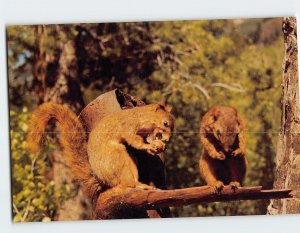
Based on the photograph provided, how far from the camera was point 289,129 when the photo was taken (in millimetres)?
5258

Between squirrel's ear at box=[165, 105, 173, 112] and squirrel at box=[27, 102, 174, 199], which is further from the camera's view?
squirrel's ear at box=[165, 105, 173, 112]

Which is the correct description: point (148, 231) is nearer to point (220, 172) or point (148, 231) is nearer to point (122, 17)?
point (220, 172)

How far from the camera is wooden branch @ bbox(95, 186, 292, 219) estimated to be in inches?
203

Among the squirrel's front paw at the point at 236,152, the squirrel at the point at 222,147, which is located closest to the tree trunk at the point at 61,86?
the squirrel at the point at 222,147

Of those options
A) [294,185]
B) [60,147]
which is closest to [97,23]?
[60,147]

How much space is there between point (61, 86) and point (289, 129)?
5.33 feet

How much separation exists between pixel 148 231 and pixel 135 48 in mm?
1276

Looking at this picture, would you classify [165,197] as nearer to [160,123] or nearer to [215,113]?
[160,123]

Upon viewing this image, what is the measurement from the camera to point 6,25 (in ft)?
17.1

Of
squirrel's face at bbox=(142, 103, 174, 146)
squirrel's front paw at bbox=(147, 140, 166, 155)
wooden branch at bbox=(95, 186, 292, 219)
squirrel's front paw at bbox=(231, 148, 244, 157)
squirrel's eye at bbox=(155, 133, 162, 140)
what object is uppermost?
squirrel's face at bbox=(142, 103, 174, 146)

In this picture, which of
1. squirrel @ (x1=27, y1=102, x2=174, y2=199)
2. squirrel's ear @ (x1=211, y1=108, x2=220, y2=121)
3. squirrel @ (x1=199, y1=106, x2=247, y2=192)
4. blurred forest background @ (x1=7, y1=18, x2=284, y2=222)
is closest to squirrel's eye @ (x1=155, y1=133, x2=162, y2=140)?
squirrel @ (x1=27, y1=102, x2=174, y2=199)

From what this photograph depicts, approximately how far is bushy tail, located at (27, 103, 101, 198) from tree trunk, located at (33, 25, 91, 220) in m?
0.05

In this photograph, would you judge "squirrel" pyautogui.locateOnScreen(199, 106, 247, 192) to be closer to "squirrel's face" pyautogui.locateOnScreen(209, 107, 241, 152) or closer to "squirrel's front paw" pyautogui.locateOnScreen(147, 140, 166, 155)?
"squirrel's face" pyautogui.locateOnScreen(209, 107, 241, 152)

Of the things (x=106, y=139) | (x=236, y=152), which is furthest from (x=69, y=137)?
(x=236, y=152)
